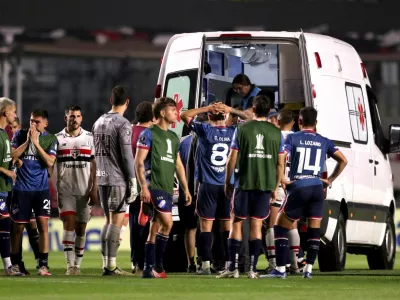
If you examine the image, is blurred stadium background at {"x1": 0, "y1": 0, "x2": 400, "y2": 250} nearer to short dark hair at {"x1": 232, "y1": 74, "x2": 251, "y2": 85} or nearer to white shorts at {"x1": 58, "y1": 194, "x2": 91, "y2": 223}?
short dark hair at {"x1": 232, "y1": 74, "x2": 251, "y2": 85}

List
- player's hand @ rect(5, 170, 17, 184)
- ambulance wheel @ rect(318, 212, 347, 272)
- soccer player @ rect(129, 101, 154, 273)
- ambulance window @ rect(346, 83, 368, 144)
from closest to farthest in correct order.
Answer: player's hand @ rect(5, 170, 17, 184)
soccer player @ rect(129, 101, 154, 273)
ambulance wheel @ rect(318, 212, 347, 272)
ambulance window @ rect(346, 83, 368, 144)

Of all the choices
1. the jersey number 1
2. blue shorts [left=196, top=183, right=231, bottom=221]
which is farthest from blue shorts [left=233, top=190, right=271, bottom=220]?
blue shorts [left=196, top=183, right=231, bottom=221]

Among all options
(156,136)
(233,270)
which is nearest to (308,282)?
(233,270)

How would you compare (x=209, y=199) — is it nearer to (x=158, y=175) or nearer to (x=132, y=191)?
(x=132, y=191)

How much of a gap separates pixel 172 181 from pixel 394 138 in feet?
14.2

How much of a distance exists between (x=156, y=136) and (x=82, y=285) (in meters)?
1.89

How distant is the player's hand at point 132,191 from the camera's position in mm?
15062

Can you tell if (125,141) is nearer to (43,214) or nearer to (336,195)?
(43,214)

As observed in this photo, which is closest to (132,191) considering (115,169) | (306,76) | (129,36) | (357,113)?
(115,169)

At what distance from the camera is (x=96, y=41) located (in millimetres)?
43938

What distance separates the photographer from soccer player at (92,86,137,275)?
15.1 m

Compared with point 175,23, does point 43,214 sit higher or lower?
lower

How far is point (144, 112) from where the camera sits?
15883 mm

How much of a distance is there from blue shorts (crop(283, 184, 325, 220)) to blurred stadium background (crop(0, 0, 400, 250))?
25.1 meters
